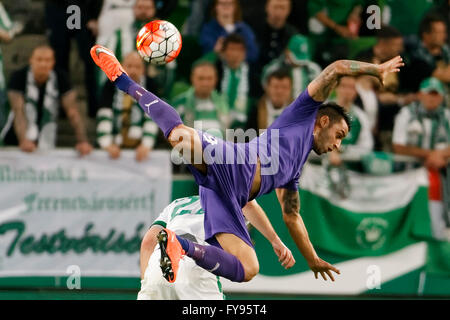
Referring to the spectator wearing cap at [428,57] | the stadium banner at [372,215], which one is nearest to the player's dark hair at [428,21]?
the spectator wearing cap at [428,57]

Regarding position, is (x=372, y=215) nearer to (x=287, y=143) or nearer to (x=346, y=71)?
(x=287, y=143)

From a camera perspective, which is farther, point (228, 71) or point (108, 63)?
point (228, 71)

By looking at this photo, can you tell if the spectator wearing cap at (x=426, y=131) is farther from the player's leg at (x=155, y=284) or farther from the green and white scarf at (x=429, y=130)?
the player's leg at (x=155, y=284)

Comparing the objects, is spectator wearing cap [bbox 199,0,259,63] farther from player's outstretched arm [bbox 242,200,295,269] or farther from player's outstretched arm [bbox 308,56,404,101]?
player's outstretched arm [bbox 308,56,404,101]

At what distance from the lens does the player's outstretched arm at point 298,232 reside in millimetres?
7312

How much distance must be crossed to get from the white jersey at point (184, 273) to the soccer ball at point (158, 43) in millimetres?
1231

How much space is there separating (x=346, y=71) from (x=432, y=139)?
4.02 m

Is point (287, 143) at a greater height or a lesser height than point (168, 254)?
greater

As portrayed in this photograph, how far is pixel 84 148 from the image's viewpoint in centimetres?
1017

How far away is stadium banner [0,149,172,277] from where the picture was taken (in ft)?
33.1

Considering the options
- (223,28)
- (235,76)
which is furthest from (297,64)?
(223,28)

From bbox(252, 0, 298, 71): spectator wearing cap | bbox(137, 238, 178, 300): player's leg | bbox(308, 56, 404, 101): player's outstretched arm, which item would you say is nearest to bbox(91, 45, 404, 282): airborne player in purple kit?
bbox(308, 56, 404, 101): player's outstretched arm

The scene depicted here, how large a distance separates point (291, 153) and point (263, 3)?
4.20 metres

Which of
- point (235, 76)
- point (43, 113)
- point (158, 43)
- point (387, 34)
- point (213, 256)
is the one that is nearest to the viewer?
point (213, 256)
